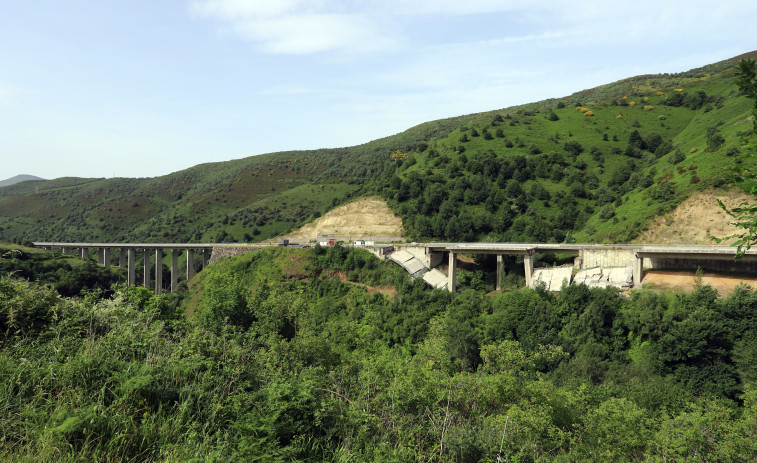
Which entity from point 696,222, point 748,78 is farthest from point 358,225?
point 748,78

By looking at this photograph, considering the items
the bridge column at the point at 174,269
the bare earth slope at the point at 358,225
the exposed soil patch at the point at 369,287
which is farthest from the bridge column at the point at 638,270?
the bridge column at the point at 174,269

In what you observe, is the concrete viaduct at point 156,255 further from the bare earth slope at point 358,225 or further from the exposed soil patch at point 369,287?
the exposed soil patch at point 369,287

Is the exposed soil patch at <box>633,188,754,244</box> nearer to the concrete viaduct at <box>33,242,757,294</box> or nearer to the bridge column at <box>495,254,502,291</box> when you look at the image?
the concrete viaduct at <box>33,242,757,294</box>

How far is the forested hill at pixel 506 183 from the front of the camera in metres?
61.0

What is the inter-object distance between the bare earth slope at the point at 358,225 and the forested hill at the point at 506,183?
2473mm

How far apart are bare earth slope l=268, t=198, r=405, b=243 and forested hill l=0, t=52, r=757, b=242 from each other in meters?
2.47

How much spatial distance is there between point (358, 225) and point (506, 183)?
28.4m

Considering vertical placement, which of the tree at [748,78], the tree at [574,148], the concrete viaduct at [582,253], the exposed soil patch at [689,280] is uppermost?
the tree at [574,148]

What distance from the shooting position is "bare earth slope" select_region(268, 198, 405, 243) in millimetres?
69562

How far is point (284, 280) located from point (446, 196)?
32.2 metres

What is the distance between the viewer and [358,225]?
73125mm

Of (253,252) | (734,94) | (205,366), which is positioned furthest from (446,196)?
(734,94)

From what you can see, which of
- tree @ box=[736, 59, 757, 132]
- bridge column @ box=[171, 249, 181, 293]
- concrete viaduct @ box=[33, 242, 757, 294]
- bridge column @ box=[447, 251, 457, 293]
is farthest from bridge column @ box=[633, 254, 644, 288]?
bridge column @ box=[171, 249, 181, 293]

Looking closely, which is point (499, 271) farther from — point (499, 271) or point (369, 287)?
point (369, 287)
